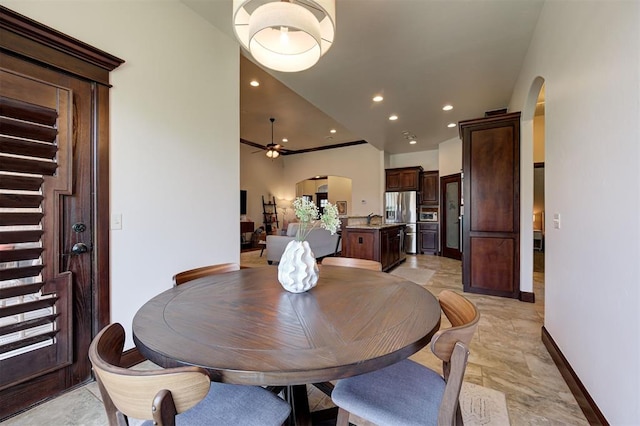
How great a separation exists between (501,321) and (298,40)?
322 centimetres

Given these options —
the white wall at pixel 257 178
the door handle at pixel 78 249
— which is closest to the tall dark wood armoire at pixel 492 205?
the door handle at pixel 78 249

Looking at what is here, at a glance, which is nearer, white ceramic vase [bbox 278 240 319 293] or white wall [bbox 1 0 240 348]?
white ceramic vase [bbox 278 240 319 293]

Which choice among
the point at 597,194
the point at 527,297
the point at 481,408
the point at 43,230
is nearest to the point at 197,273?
the point at 43,230

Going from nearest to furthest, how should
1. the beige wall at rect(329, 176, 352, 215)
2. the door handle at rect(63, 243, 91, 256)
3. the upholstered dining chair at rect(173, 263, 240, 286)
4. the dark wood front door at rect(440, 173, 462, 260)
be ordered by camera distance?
the upholstered dining chair at rect(173, 263, 240, 286)
the door handle at rect(63, 243, 91, 256)
the dark wood front door at rect(440, 173, 462, 260)
the beige wall at rect(329, 176, 352, 215)

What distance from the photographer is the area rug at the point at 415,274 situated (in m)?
4.72

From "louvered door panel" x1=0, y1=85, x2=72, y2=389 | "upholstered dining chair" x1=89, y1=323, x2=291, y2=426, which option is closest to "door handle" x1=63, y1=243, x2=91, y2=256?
"louvered door panel" x1=0, y1=85, x2=72, y2=389

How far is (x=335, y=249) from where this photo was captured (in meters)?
6.90

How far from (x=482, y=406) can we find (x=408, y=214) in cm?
660

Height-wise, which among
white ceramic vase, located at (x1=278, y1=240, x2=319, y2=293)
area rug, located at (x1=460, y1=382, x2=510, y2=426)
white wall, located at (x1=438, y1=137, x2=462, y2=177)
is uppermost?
white wall, located at (x1=438, y1=137, x2=462, y2=177)

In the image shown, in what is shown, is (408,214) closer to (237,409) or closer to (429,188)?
(429,188)

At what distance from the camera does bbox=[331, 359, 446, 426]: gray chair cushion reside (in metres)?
0.96

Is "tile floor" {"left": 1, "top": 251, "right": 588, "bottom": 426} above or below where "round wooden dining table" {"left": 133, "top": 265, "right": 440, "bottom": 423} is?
below

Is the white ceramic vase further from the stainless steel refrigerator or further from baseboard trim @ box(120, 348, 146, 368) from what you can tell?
the stainless steel refrigerator

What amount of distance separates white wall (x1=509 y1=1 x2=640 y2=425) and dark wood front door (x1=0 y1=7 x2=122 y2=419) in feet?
9.65
